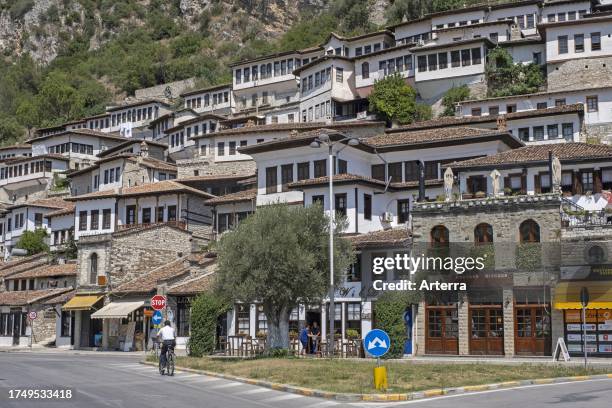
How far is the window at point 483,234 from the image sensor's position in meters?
43.0

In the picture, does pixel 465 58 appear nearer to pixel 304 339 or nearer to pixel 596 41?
pixel 596 41

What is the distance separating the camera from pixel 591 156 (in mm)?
47500

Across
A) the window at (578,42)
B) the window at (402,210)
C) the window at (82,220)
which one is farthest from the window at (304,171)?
the window at (578,42)

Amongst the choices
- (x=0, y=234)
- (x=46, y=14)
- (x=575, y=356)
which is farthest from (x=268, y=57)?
(x=46, y=14)

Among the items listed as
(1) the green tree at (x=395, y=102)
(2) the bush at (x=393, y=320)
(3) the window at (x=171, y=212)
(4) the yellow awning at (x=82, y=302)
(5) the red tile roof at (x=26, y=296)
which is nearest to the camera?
(2) the bush at (x=393, y=320)

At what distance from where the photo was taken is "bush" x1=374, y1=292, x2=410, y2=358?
4097cm

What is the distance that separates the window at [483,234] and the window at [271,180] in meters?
19.4

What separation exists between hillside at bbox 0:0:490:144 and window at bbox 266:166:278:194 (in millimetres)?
60511

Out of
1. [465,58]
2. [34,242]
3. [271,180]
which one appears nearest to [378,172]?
[271,180]

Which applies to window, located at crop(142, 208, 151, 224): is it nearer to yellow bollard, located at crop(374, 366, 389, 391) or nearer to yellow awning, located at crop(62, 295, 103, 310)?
yellow awning, located at crop(62, 295, 103, 310)

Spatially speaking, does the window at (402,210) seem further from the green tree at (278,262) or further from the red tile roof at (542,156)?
the green tree at (278,262)

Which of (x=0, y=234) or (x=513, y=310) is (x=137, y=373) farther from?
(x=0, y=234)

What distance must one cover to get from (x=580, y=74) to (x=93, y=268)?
4621 centimetres

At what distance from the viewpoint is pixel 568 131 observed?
2539 inches
